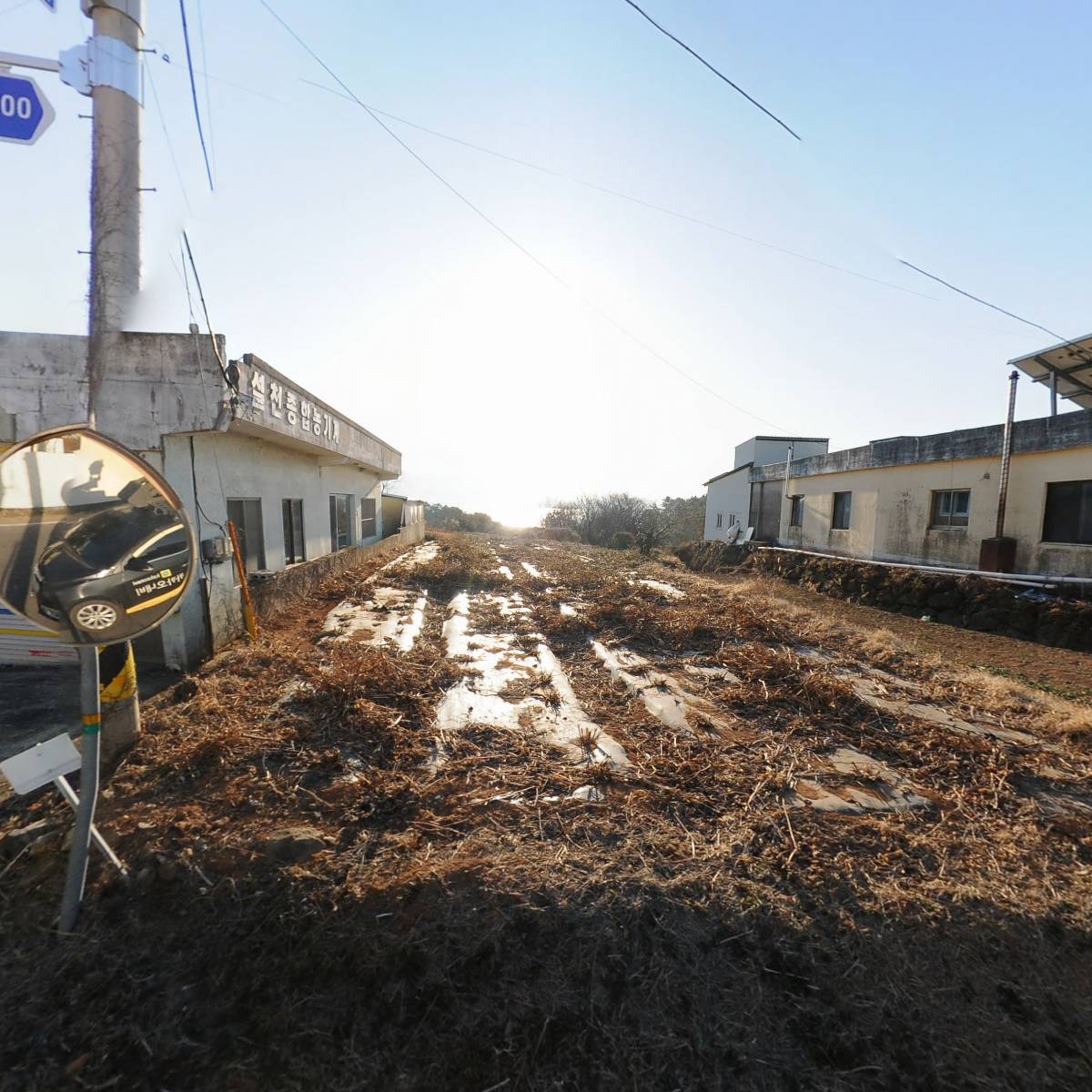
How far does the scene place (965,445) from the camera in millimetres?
11375

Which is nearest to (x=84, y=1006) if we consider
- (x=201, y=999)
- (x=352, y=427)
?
(x=201, y=999)

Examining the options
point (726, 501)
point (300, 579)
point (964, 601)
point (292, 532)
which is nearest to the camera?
point (300, 579)

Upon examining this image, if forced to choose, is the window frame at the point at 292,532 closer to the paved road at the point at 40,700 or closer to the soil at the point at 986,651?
the paved road at the point at 40,700

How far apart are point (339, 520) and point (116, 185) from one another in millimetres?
9085

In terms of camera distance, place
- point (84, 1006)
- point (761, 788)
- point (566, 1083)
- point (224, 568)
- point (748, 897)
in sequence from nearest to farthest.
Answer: point (566, 1083) → point (84, 1006) → point (748, 897) → point (761, 788) → point (224, 568)

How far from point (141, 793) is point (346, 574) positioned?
7974mm

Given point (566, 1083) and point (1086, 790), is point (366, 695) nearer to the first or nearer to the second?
point (566, 1083)

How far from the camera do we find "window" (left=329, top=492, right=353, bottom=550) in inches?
452

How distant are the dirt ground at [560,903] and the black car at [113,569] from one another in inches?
51.7

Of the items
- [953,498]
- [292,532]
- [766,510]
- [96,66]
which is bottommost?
[292,532]

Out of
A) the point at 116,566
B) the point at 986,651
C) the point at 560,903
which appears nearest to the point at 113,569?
the point at 116,566

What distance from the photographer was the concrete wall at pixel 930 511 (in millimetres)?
9500

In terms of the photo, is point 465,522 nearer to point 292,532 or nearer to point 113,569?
point 292,532

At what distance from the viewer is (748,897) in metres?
2.31
